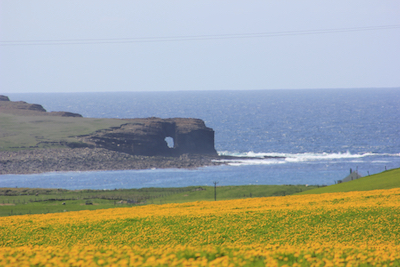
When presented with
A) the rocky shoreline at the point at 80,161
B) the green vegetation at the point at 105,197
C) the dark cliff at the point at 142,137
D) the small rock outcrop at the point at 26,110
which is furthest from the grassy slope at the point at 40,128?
the green vegetation at the point at 105,197

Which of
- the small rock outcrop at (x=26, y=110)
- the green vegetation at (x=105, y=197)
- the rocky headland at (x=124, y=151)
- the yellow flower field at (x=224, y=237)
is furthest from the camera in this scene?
the small rock outcrop at (x=26, y=110)

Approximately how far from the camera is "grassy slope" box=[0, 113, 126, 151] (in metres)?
118

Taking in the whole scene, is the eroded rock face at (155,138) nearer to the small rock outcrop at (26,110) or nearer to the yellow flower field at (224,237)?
the small rock outcrop at (26,110)

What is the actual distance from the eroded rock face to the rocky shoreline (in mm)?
7463

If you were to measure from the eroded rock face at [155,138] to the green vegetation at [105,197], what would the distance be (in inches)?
1993

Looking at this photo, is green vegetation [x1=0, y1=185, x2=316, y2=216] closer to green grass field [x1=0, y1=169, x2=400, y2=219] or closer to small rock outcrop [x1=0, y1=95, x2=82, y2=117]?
green grass field [x1=0, y1=169, x2=400, y2=219]

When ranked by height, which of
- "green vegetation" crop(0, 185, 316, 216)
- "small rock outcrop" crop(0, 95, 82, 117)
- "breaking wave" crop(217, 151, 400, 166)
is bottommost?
"breaking wave" crop(217, 151, 400, 166)

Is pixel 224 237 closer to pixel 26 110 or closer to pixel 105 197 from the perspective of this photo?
pixel 105 197

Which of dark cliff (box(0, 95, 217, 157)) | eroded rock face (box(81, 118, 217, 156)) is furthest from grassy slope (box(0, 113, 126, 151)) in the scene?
eroded rock face (box(81, 118, 217, 156))

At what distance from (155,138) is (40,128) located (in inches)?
1520

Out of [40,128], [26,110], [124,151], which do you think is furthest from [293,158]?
[26,110]

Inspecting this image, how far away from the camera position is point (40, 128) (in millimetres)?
129250

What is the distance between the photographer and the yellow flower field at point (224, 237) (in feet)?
42.0

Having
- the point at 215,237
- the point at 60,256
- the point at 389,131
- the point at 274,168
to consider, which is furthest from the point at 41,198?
the point at 389,131
